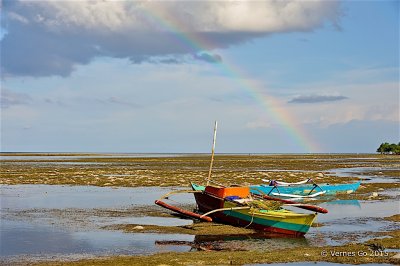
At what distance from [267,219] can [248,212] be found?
1.17m

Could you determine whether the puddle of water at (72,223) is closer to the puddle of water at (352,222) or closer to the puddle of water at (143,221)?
the puddle of water at (143,221)

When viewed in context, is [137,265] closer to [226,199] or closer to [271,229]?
[271,229]

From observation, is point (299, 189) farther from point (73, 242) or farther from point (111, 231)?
point (73, 242)

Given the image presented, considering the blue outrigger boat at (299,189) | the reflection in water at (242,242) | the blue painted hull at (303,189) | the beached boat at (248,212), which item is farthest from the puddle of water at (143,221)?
the blue painted hull at (303,189)

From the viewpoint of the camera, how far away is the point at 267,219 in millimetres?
25125

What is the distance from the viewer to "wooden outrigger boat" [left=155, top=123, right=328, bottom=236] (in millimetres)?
24266

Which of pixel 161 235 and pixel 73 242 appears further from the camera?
pixel 161 235

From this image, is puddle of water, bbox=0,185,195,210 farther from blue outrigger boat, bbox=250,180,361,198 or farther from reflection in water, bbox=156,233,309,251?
reflection in water, bbox=156,233,309,251

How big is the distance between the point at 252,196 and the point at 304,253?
10.8 meters

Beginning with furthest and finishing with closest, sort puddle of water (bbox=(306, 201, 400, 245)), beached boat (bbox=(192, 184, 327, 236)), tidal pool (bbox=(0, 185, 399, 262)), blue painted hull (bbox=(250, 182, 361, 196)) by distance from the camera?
blue painted hull (bbox=(250, 182, 361, 196)) < beached boat (bbox=(192, 184, 327, 236)) < puddle of water (bbox=(306, 201, 400, 245)) < tidal pool (bbox=(0, 185, 399, 262))

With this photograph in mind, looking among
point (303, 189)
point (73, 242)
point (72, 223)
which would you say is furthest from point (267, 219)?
point (303, 189)

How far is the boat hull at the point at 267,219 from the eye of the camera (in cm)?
2409

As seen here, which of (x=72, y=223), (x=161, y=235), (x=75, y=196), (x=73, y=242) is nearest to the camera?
(x=73, y=242)

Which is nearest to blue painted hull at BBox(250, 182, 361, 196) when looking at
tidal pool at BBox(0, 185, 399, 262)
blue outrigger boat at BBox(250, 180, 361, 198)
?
blue outrigger boat at BBox(250, 180, 361, 198)
